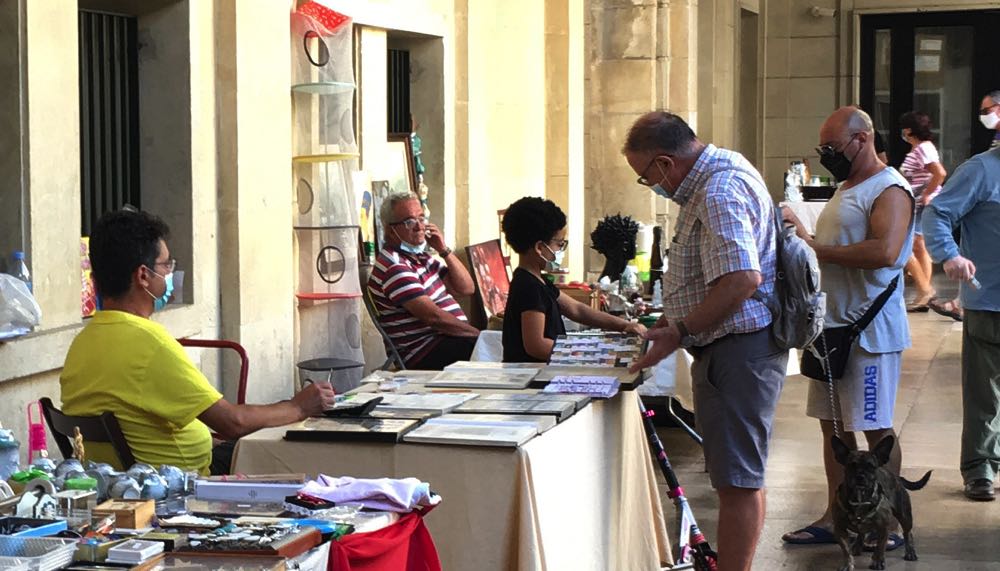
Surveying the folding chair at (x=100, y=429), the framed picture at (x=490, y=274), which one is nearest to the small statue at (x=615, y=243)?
the framed picture at (x=490, y=274)

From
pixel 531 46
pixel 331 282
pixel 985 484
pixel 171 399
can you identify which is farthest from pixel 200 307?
pixel 531 46

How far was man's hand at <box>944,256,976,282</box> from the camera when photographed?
661 cm

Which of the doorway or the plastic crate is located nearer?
the plastic crate

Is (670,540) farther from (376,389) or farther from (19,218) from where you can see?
(19,218)

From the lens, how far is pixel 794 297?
4.95 metres

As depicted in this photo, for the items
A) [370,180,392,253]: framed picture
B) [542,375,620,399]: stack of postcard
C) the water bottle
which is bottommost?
[542,375,620,399]: stack of postcard

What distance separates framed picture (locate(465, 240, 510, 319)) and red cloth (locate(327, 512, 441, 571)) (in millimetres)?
6033

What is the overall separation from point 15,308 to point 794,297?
2700mm

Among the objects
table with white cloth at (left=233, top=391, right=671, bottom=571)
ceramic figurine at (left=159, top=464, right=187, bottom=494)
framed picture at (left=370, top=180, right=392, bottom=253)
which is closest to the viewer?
ceramic figurine at (left=159, top=464, right=187, bottom=494)

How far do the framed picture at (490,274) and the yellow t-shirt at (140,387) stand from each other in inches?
212

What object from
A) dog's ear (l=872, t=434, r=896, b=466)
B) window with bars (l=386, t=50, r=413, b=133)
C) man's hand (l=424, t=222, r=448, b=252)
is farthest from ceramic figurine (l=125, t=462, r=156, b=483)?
window with bars (l=386, t=50, r=413, b=133)

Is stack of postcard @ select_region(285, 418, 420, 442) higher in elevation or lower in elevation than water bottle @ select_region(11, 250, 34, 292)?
lower

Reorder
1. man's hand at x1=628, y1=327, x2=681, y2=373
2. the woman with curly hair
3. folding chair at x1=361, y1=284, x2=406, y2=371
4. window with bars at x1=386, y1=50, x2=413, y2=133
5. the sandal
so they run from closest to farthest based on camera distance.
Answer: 1. man's hand at x1=628, y1=327, x2=681, y2=373
2. the woman with curly hair
3. folding chair at x1=361, y1=284, x2=406, y2=371
4. the sandal
5. window with bars at x1=386, y1=50, x2=413, y2=133

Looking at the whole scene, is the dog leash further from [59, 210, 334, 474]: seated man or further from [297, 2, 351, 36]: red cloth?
[297, 2, 351, 36]: red cloth
